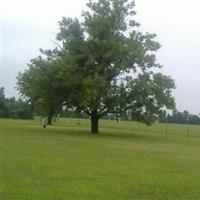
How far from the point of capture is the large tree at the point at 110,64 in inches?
1806

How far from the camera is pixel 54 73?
149ft

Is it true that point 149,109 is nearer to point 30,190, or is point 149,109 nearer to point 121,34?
point 121,34

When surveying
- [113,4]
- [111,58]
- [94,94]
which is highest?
[113,4]

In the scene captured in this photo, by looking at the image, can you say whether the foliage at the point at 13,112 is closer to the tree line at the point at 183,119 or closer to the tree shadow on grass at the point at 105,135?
the tree line at the point at 183,119

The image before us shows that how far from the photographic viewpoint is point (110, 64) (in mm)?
47375

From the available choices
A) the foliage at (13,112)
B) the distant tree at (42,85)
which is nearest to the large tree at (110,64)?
the distant tree at (42,85)

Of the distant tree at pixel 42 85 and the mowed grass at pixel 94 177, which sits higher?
the distant tree at pixel 42 85

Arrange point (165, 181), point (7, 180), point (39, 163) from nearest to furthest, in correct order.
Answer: point (7, 180)
point (165, 181)
point (39, 163)

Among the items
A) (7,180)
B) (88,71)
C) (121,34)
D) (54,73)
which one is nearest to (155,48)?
(121,34)

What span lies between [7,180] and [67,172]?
2811mm

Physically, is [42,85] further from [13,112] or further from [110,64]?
[13,112]

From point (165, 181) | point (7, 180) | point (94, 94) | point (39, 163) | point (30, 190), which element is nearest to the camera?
point (30, 190)

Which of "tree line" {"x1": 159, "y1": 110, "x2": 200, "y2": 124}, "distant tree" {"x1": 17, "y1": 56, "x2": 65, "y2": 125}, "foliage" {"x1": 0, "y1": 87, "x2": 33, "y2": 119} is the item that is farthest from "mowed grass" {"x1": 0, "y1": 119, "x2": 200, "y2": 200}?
"tree line" {"x1": 159, "y1": 110, "x2": 200, "y2": 124}

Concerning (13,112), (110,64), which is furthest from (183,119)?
(110,64)
